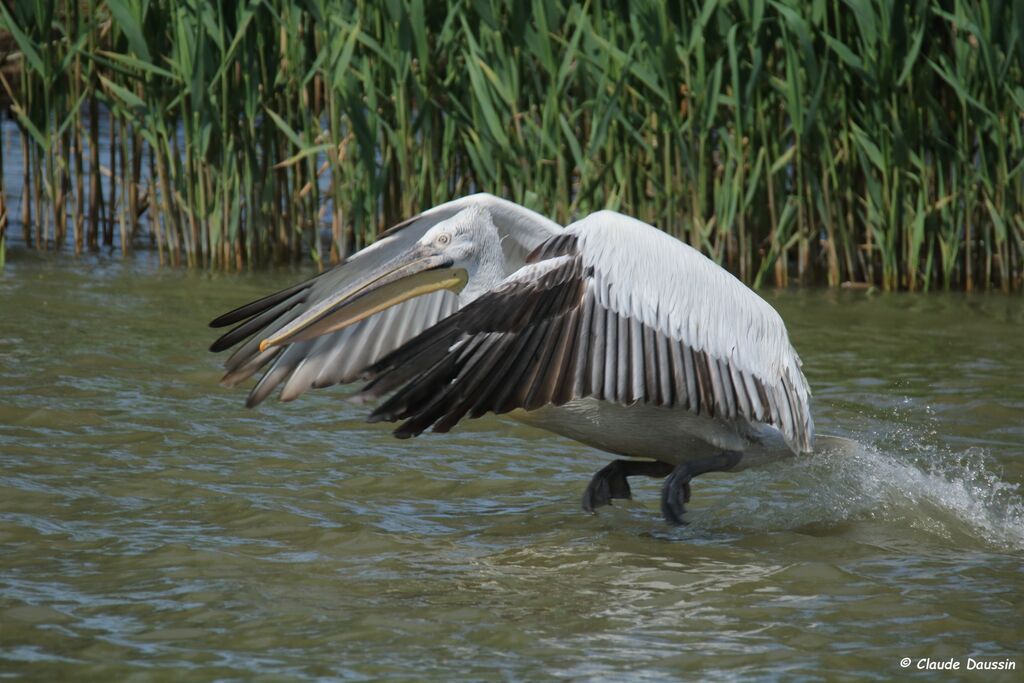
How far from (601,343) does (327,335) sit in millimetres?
1371

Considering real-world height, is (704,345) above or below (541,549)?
above

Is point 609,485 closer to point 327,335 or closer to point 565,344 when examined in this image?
point 565,344

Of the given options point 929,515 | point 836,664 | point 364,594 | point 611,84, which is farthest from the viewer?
point 611,84

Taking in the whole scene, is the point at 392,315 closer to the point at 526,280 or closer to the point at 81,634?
the point at 526,280

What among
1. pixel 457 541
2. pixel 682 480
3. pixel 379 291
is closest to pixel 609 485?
pixel 682 480

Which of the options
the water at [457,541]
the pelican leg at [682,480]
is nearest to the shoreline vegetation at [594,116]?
the water at [457,541]

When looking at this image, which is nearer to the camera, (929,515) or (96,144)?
(929,515)

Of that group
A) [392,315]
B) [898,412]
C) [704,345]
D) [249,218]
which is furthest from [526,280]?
[249,218]

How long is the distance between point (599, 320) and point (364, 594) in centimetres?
99

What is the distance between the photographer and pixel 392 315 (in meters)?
5.17

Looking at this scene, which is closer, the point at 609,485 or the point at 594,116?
the point at 609,485

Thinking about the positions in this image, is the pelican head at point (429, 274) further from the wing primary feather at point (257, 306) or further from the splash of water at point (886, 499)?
the splash of water at point (886, 499)

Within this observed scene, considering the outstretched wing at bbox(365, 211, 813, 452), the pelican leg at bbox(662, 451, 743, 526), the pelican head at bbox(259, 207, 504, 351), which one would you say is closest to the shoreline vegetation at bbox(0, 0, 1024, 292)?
the pelican head at bbox(259, 207, 504, 351)

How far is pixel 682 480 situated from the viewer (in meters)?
4.50
